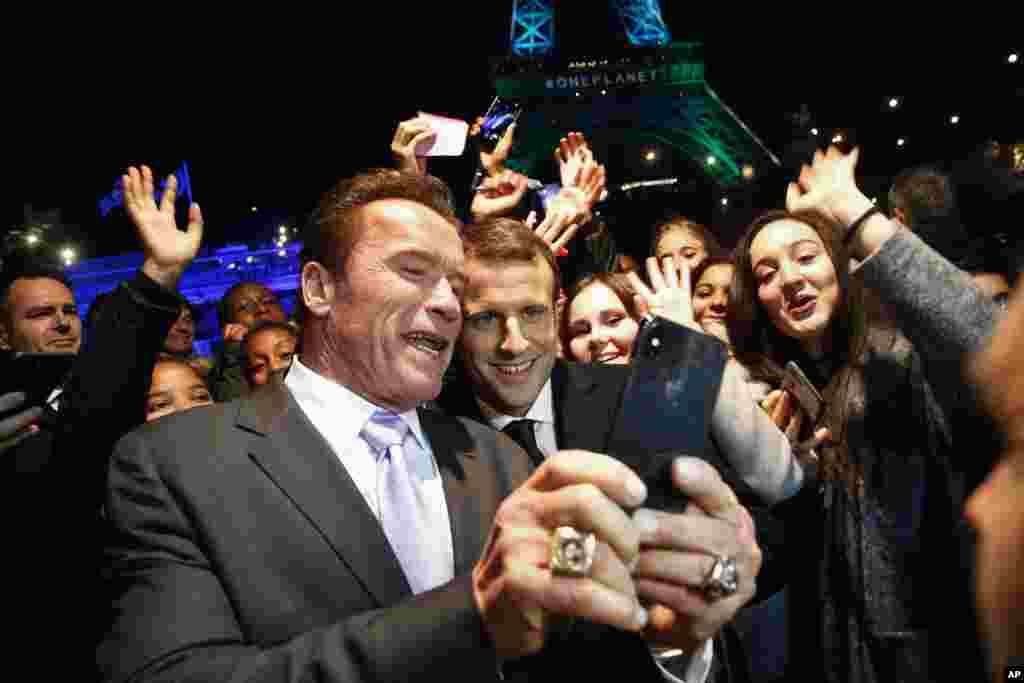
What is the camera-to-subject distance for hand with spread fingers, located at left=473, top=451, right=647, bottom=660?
1.09m

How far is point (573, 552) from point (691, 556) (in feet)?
0.77

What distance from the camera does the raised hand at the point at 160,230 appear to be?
8.55ft

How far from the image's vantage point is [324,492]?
69.4 inches

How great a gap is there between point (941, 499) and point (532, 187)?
2.86 m

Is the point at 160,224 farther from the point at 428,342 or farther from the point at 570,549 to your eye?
the point at 570,549

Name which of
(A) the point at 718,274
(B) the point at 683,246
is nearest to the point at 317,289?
(A) the point at 718,274

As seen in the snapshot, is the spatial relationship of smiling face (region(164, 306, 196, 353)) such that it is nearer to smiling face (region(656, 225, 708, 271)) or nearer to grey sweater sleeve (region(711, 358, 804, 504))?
smiling face (region(656, 225, 708, 271))

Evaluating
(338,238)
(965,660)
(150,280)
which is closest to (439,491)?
(338,238)

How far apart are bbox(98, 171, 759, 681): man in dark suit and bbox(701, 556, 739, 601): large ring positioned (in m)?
0.03

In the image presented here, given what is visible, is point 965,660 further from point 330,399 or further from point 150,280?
point 150,280

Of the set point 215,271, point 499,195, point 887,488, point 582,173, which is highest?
point 215,271

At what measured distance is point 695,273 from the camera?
16.2ft

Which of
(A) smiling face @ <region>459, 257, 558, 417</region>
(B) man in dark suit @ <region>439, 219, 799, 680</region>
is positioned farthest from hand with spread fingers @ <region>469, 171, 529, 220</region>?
(A) smiling face @ <region>459, 257, 558, 417</region>

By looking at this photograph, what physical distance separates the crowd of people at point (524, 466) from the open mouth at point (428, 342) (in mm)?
22
